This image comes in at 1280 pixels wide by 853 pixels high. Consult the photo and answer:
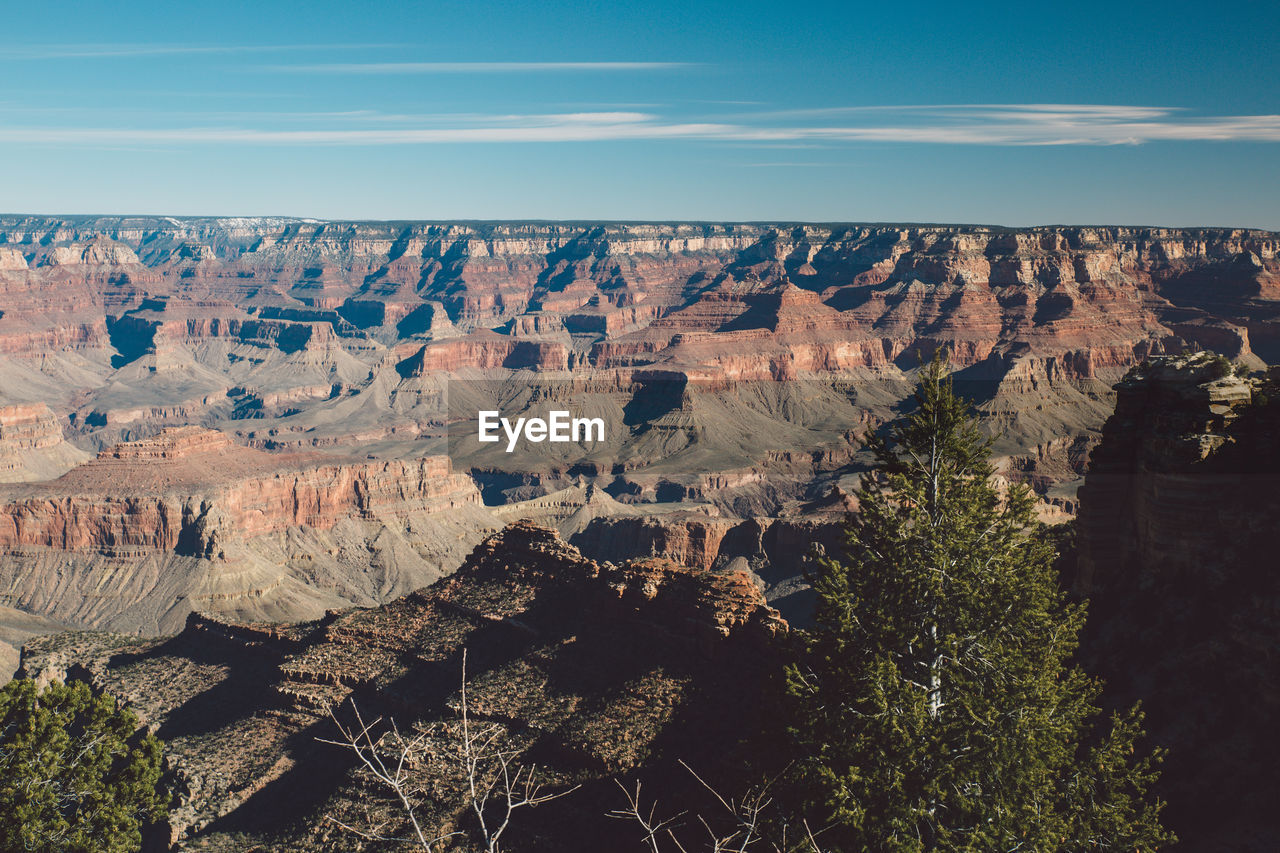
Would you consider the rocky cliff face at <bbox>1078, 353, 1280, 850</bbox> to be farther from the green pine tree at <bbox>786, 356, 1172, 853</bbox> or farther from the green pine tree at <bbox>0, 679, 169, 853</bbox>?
the green pine tree at <bbox>0, 679, 169, 853</bbox>

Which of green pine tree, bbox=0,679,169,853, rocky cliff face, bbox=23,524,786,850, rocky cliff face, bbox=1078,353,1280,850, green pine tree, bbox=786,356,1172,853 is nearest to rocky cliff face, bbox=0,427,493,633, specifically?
rocky cliff face, bbox=23,524,786,850

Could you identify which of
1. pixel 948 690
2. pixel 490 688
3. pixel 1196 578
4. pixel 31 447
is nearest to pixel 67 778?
pixel 490 688

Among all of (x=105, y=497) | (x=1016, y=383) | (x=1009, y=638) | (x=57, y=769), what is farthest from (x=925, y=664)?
(x=1016, y=383)

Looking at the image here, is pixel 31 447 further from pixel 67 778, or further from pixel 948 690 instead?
pixel 948 690

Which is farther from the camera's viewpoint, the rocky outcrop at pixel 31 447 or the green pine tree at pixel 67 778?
the rocky outcrop at pixel 31 447

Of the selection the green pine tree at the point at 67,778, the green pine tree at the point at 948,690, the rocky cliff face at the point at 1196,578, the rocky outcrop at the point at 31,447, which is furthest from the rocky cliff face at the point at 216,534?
the green pine tree at the point at 948,690

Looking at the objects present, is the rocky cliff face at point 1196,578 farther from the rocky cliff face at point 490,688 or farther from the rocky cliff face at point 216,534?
the rocky cliff face at point 216,534
